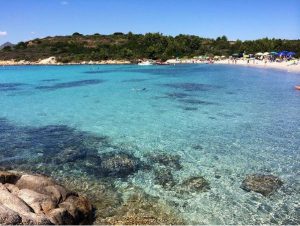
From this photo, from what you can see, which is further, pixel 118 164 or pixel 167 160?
pixel 167 160

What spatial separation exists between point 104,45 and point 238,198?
442 feet

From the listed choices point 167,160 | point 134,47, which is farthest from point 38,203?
point 134,47

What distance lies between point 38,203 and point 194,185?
6511 millimetres

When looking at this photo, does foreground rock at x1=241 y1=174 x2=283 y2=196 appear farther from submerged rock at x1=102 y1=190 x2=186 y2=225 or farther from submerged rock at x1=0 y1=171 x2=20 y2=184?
submerged rock at x1=0 y1=171 x2=20 y2=184

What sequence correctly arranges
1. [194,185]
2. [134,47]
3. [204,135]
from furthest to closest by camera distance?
1. [134,47]
2. [204,135]
3. [194,185]

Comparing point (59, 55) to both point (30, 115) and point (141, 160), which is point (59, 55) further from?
point (141, 160)

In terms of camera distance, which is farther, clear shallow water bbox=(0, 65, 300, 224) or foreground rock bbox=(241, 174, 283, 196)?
foreground rock bbox=(241, 174, 283, 196)

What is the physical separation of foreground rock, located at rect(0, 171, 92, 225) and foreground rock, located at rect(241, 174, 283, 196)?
660 centimetres

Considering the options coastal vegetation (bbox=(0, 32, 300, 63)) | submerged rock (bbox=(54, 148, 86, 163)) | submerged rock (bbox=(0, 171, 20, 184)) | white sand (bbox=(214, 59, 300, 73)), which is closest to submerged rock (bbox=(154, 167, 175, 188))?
submerged rock (bbox=(54, 148, 86, 163))

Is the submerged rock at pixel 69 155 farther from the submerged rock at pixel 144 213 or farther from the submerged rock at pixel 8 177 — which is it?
the submerged rock at pixel 144 213

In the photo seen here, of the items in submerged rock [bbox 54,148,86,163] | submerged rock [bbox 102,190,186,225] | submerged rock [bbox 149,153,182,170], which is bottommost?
submerged rock [bbox 102,190,186,225]

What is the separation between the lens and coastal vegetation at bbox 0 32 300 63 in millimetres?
124444

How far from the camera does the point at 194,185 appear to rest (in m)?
14.1

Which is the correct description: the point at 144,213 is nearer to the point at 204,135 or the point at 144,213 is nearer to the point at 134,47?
the point at 204,135
